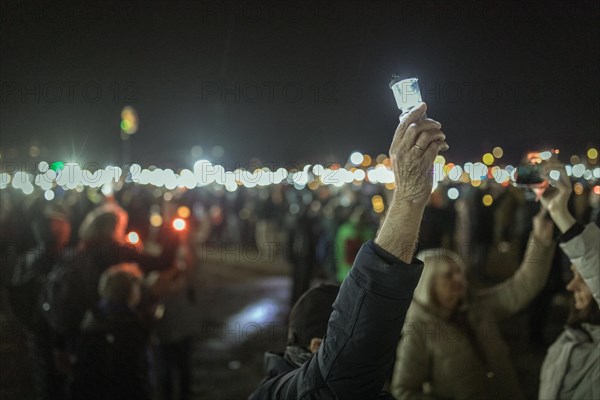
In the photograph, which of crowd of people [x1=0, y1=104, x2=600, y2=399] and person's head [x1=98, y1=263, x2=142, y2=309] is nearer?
crowd of people [x1=0, y1=104, x2=600, y2=399]

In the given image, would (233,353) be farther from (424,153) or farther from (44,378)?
(424,153)

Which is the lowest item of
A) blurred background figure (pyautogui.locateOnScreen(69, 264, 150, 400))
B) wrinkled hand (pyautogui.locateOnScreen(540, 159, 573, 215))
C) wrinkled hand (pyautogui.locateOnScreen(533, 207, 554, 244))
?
blurred background figure (pyautogui.locateOnScreen(69, 264, 150, 400))

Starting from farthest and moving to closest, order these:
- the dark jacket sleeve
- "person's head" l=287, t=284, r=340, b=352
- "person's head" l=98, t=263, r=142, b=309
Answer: "person's head" l=98, t=263, r=142, b=309 → "person's head" l=287, t=284, r=340, b=352 → the dark jacket sleeve

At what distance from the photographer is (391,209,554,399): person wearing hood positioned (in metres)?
3.15

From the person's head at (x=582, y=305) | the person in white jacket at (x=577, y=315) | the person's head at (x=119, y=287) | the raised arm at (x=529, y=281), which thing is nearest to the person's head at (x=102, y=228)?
the person's head at (x=119, y=287)

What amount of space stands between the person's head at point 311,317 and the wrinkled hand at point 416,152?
0.76 metres

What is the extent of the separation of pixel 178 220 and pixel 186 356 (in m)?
1.58

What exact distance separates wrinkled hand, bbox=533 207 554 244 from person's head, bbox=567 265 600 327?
1.98 ft

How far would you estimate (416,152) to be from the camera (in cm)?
166

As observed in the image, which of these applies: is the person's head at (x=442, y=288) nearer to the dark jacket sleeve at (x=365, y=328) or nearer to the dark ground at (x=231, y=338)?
the dark jacket sleeve at (x=365, y=328)

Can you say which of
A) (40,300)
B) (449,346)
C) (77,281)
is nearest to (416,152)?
(449,346)

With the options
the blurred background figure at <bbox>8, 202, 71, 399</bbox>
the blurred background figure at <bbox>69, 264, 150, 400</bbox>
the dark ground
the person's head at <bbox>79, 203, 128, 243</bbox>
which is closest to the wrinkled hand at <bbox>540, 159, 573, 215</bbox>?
the blurred background figure at <bbox>69, 264, 150, 400</bbox>

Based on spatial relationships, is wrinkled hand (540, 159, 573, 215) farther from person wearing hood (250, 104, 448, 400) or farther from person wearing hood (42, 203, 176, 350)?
person wearing hood (42, 203, 176, 350)

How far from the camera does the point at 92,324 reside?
3.91 metres
